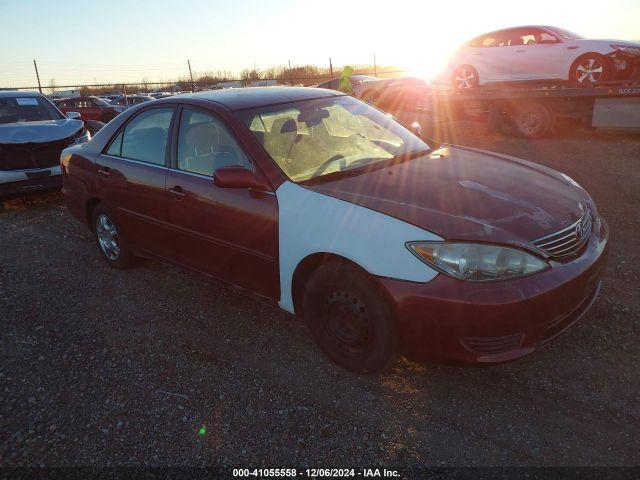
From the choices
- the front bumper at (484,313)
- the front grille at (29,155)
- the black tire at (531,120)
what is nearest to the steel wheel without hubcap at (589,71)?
the black tire at (531,120)

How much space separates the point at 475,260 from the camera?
2.36 m

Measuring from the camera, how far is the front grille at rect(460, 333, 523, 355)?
239 centimetres

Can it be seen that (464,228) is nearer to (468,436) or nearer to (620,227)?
(468,436)

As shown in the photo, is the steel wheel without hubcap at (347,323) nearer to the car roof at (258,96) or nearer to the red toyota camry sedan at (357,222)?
the red toyota camry sedan at (357,222)

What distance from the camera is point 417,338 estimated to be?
8.11 feet

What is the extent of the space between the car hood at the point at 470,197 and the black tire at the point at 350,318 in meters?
0.42

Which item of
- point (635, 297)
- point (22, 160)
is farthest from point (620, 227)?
point (22, 160)

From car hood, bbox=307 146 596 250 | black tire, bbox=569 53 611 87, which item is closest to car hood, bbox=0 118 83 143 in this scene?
car hood, bbox=307 146 596 250

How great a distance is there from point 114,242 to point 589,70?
901 cm

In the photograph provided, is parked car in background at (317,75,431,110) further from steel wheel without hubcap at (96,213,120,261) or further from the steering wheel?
the steering wheel

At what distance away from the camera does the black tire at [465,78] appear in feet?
35.7

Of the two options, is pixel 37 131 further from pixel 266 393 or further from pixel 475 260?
pixel 475 260

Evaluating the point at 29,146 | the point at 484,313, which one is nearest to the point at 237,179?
the point at 484,313

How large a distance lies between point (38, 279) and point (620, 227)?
5.73 meters
